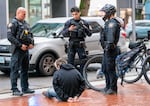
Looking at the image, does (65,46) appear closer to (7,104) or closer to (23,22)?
(23,22)

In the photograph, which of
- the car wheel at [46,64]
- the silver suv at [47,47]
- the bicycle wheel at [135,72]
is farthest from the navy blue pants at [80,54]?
the car wheel at [46,64]

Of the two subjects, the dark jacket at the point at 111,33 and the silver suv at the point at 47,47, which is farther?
the silver suv at the point at 47,47

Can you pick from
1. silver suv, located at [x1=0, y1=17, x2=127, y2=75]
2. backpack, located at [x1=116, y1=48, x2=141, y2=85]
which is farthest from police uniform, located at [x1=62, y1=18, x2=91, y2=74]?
silver suv, located at [x1=0, y1=17, x2=127, y2=75]

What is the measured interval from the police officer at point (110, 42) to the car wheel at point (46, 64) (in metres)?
3.76

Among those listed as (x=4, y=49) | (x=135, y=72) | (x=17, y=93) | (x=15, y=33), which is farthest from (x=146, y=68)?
(x=4, y=49)

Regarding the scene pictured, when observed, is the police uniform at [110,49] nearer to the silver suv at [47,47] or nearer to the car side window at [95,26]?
the silver suv at [47,47]

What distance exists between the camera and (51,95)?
367 inches

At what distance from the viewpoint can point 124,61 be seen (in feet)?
34.2

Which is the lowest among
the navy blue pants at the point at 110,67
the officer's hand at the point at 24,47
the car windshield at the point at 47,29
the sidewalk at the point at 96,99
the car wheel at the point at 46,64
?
the sidewalk at the point at 96,99

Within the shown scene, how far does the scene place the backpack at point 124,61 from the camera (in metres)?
10.3

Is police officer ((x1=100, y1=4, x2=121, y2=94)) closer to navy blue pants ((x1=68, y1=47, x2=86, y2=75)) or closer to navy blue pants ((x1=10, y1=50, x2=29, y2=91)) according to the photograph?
navy blue pants ((x1=68, y1=47, x2=86, y2=75))

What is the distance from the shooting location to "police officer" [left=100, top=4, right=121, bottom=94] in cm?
940

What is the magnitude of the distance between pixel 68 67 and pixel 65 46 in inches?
183

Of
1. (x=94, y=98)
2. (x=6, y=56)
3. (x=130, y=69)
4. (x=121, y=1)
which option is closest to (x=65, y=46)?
(x=6, y=56)
